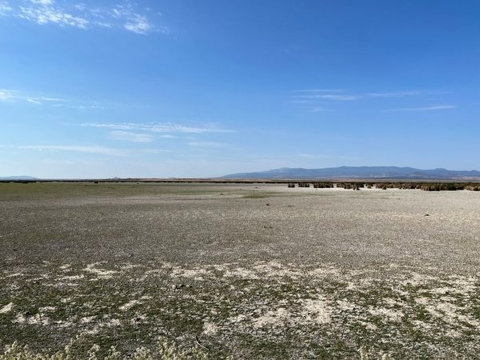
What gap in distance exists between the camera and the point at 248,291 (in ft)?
27.6

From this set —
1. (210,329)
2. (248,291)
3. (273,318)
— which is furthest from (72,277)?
(273,318)

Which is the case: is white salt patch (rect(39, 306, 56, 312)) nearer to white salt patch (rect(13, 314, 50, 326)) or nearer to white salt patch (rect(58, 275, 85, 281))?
white salt patch (rect(13, 314, 50, 326))

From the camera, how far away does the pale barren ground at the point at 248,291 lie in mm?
5930

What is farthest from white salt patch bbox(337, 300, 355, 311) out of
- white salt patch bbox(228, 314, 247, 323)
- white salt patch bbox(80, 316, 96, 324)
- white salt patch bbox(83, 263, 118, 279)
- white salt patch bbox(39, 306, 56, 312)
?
white salt patch bbox(83, 263, 118, 279)

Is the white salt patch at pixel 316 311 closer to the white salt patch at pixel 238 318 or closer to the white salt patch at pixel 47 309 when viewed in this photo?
the white salt patch at pixel 238 318

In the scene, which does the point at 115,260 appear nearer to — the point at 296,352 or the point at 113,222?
the point at 296,352

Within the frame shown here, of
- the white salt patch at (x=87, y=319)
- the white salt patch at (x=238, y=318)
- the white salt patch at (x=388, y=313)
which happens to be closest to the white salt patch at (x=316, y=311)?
the white salt patch at (x=388, y=313)

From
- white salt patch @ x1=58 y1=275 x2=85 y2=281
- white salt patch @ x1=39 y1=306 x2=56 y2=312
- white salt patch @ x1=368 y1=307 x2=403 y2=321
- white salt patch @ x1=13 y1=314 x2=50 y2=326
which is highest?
white salt patch @ x1=58 y1=275 x2=85 y2=281

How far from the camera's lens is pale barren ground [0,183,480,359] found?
5.93m

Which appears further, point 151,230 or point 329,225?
point 329,225

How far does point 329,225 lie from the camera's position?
18.5 meters

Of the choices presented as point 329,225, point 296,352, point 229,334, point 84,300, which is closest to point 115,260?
point 84,300

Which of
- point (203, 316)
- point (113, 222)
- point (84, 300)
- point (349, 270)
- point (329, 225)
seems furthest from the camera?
point (113, 222)

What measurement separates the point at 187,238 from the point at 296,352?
9.83 m
